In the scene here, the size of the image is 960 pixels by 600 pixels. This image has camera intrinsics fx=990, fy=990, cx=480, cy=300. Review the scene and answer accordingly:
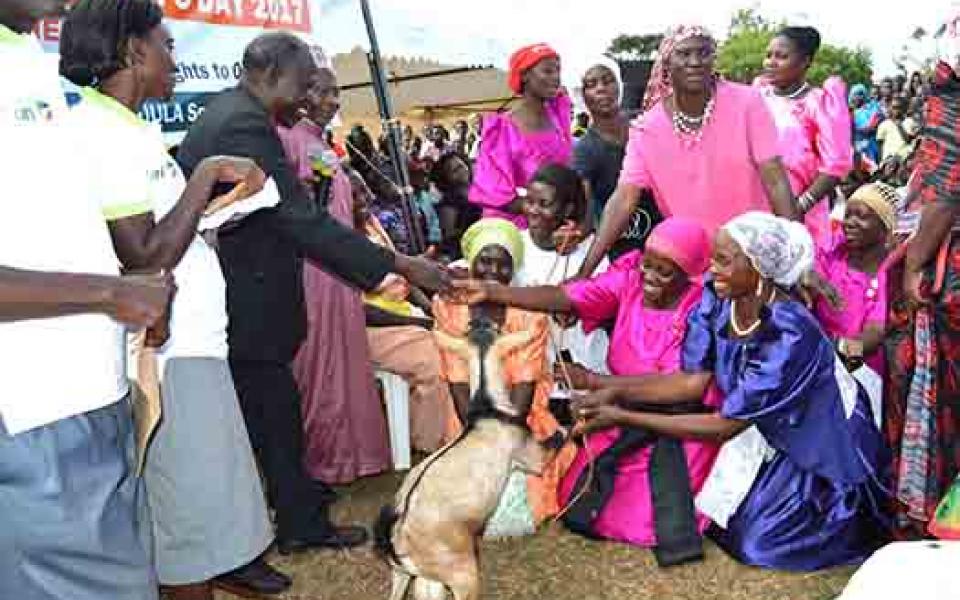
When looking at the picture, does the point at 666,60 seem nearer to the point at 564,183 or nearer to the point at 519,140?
the point at 564,183

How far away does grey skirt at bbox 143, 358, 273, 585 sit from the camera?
2.59 metres

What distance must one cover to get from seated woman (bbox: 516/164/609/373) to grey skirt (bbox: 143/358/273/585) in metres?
1.72

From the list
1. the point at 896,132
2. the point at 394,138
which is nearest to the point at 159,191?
the point at 394,138

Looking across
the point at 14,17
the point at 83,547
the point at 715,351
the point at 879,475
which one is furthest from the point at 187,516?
the point at 879,475

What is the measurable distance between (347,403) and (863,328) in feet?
7.17

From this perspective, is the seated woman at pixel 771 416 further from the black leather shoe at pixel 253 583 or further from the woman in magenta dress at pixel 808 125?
the woman in magenta dress at pixel 808 125

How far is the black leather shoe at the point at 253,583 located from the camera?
11.0ft

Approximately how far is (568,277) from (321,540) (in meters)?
1.50

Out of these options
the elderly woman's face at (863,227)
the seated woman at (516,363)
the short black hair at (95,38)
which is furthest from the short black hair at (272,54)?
the elderly woman's face at (863,227)

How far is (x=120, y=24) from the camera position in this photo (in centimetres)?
229

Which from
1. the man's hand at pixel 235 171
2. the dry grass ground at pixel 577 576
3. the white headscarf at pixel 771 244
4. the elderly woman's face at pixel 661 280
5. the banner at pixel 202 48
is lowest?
the dry grass ground at pixel 577 576

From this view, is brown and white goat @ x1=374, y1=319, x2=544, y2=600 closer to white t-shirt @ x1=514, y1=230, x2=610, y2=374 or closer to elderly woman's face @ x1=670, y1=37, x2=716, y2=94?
white t-shirt @ x1=514, y1=230, x2=610, y2=374

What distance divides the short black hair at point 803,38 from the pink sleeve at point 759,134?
3.88ft

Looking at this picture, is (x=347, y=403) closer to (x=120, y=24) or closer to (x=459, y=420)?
(x=459, y=420)
